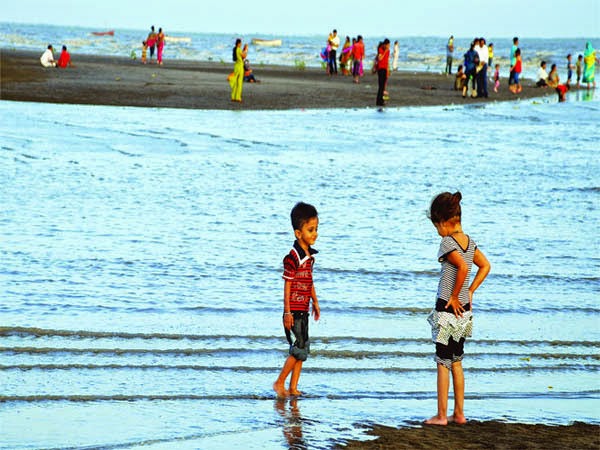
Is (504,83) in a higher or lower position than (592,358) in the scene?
higher

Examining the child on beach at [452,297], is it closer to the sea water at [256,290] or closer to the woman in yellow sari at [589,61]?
the sea water at [256,290]

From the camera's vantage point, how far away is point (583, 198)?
50.9ft

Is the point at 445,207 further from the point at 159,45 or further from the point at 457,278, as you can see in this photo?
the point at 159,45

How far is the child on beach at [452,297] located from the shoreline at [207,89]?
22.4 meters

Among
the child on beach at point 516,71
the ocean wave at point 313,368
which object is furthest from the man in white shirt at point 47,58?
the ocean wave at point 313,368

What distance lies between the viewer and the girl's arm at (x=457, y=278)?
5.98 m

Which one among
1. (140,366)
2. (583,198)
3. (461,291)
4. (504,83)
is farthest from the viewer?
(504,83)

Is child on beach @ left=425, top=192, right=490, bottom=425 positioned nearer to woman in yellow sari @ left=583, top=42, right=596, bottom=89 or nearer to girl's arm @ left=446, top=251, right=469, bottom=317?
girl's arm @ left=446, top=251, right=469, bottom=317

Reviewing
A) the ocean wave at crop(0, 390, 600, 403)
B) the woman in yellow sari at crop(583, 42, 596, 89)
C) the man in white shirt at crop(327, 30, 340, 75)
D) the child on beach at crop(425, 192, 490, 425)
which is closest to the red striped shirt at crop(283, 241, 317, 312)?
the ocean wave at crop(0, 390, 600, 403)

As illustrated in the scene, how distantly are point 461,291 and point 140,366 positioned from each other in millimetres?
2174

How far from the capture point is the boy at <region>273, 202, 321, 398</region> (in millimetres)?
6449

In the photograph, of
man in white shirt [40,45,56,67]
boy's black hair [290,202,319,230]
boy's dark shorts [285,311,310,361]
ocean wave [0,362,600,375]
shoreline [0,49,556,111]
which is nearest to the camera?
boy's black hair [290,202,319,230]

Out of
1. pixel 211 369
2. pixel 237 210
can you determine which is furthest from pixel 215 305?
pixel 237 210

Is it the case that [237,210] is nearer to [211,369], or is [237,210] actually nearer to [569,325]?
[569,325]
